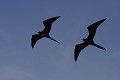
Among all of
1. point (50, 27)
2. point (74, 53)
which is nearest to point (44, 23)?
point (50, 27)

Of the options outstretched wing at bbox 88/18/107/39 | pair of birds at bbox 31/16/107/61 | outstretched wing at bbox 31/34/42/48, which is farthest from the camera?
outstretched wing at bbox 31/34/42/48

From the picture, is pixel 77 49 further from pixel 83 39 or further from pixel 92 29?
pixel 92 29

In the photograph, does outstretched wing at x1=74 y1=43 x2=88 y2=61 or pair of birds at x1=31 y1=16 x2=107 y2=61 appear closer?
Answer: pair of birds at x1=31 y1=16 x2=107 y2=61

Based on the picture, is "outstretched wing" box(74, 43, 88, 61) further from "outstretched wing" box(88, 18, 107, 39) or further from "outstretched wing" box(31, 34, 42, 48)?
"outstretched wing" box(31, 34, 42, 48)

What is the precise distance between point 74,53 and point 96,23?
5.51 m

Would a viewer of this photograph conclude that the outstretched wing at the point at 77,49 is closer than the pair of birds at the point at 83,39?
No

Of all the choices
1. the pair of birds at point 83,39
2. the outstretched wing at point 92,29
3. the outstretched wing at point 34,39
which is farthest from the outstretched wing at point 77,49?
the outstretched wing at point 34,39

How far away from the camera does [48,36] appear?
42.8 metres

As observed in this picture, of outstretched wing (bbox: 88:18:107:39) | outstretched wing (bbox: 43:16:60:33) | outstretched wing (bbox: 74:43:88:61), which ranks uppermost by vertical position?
outstretched wing (bbox: 43:16:60:33)

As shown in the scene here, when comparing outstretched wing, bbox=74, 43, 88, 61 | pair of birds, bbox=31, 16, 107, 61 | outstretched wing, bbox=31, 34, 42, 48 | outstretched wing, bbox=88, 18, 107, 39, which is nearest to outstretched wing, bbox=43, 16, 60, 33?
pair of birds, bbox=31, 16, 107, 61

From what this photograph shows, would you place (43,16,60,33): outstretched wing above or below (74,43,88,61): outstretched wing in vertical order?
above

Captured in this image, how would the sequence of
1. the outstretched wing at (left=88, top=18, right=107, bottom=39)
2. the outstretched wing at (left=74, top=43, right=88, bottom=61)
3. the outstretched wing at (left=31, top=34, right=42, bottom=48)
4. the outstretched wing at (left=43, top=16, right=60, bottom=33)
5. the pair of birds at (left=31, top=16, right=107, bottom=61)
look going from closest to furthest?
1. the outstretched wing at (left=88, top=18, right=107, bottom=39)
2. the pair of birds at (left=31, top=16, right=107, bottom=61)
3. the outstretched wing at (left=43, top=16, right=60, bottom=33)
4. the outstretched wing at (left=74, top=43, right=88, bottom=61)
5. the outstretched wing at (left=31, top=34, right=42, bottom=48)

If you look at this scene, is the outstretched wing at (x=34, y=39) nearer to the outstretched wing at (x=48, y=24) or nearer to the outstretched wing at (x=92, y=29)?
the outstretched wing at (x=48, y=24)

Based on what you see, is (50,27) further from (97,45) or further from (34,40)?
(97,45)
